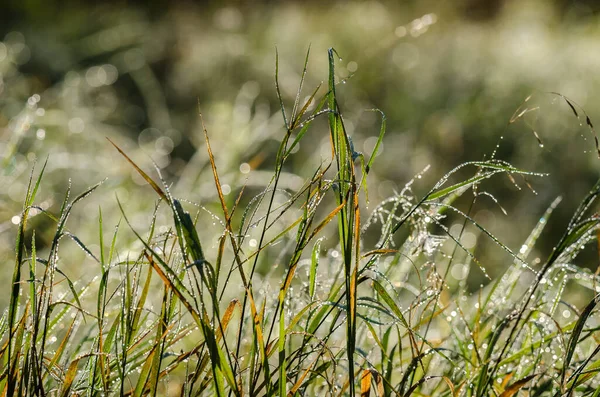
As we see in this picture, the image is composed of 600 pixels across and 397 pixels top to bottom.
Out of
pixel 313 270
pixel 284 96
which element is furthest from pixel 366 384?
pixel 284 96

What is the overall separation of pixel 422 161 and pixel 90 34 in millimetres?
3519

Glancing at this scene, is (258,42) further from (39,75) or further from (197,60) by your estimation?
(39,75)

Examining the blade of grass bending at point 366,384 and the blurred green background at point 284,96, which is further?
the blurred green background at point 284,96

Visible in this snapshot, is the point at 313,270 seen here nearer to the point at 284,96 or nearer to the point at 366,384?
the point at 366,384

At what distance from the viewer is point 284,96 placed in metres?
4.45

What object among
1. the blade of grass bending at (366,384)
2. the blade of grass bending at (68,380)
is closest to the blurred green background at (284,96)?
the blade of grass bending at (68,380)

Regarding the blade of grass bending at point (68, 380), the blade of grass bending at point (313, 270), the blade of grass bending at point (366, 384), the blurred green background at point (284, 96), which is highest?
the blurred green background at point (284, 96)

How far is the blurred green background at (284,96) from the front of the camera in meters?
3.03

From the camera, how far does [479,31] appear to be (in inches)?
241

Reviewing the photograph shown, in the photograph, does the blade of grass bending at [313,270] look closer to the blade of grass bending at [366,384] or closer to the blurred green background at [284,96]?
the blade of grass bending at [366,384]

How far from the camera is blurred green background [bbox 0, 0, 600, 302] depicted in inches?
119

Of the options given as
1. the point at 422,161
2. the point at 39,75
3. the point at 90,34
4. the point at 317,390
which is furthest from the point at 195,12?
the point at 317,390

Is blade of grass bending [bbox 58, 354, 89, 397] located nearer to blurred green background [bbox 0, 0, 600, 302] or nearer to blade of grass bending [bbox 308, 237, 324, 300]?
blade of grass bending [bbox 308, 237, 324, 300]

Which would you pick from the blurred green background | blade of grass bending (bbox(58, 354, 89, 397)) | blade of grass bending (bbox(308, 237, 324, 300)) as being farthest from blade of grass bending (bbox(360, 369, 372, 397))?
the blurred green background
